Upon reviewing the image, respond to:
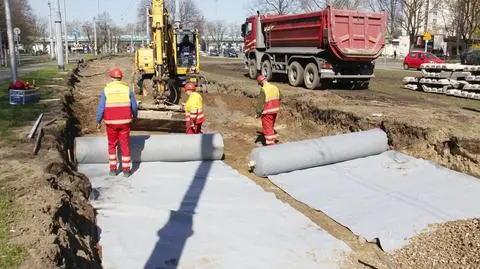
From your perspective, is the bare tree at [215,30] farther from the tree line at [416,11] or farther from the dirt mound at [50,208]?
the dirt mound at [50,208]

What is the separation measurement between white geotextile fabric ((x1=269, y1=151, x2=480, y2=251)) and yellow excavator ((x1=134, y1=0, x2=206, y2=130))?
433 centimetres

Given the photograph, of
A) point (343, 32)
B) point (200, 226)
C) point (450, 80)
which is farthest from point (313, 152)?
point (450, 80)

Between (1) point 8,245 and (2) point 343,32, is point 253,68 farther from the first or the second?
(1) point 8,245

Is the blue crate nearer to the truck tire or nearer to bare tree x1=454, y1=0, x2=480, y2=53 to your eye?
the truck tire

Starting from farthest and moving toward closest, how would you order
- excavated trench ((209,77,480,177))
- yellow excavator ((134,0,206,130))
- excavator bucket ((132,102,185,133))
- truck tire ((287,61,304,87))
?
truck tire ((287,61,304,87)) < yellow excavator ((134,0,206,130)) < excavator bucket ((132,102,185,133)) < excavated trench ((209,77,480,177))

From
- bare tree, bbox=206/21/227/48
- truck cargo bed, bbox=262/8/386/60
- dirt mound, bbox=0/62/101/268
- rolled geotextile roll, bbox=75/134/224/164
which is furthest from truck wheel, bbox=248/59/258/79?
bare tree, bbox=206/21/227/48

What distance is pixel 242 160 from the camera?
10.3 meters

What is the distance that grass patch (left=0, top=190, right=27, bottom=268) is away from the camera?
382cm

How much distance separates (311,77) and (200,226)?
1195cm

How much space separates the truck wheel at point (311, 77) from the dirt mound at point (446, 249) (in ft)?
35.6

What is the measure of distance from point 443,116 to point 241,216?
665cm

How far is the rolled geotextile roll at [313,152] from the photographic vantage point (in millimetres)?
8758

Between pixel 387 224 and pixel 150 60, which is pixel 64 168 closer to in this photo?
pixel 387 224

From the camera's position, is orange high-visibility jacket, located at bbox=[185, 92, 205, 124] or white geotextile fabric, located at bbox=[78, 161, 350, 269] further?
orange high-visibility jacket, located at bbox=[185, 92, 205, 124]
